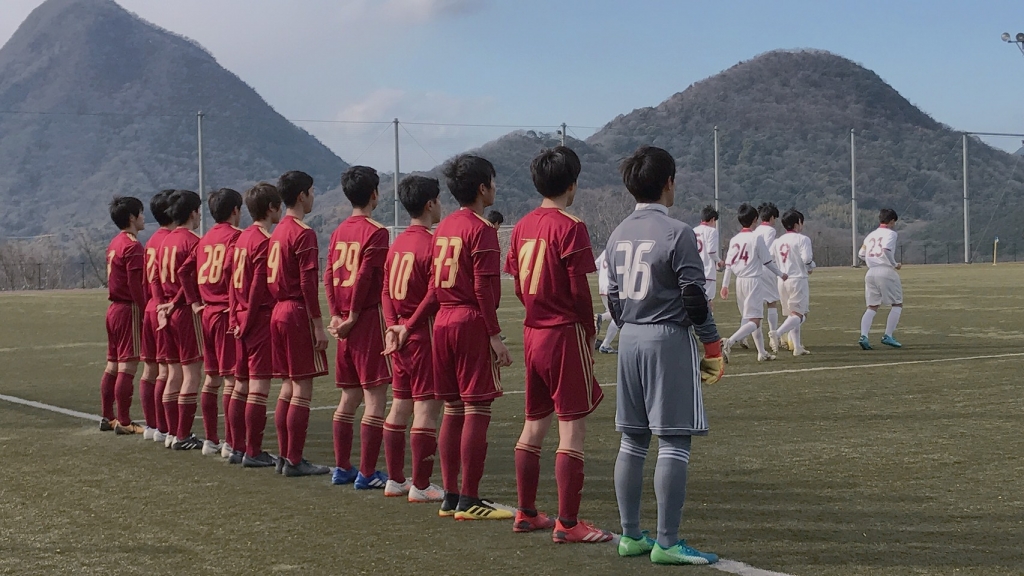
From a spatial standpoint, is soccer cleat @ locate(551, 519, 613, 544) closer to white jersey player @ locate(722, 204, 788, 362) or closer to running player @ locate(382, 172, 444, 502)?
running player @ locate(382, 172, 444, 502)

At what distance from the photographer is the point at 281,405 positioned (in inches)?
336

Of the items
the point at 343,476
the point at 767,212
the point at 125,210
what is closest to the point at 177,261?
the point at 125,210

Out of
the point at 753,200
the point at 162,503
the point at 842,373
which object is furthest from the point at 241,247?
the point at 753,200

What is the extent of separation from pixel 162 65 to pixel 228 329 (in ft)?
534

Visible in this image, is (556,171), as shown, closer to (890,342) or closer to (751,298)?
(751,298)

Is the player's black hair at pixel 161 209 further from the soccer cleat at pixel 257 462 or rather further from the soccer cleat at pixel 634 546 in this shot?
the soccer cleat at pixel 634 546

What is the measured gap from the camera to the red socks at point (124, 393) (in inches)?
404

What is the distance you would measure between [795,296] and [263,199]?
9.54 m

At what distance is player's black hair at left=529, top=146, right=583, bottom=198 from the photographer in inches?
239

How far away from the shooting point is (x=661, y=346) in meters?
5.55

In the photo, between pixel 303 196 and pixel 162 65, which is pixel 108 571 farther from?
pixel 162 65

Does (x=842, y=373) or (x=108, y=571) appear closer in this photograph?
(x=108, y=571)

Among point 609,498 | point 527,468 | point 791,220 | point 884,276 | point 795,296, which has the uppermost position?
point 791,220

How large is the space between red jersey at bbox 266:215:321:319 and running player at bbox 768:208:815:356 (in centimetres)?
907
